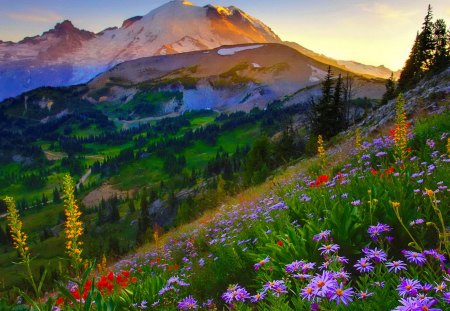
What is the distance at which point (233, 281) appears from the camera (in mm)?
5961

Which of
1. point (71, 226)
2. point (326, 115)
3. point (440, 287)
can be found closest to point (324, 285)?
point (440, 287)

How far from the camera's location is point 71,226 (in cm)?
452

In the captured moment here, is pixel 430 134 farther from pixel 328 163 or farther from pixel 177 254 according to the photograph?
pixel 177 254

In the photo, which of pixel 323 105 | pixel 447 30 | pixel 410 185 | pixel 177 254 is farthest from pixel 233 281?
pixel 447 30

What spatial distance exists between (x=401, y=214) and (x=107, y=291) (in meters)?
4.99

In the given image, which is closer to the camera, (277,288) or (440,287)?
(440,287)

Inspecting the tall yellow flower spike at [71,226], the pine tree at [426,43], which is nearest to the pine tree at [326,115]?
the pine tree at [426,43]

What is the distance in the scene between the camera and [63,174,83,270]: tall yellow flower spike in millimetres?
4387

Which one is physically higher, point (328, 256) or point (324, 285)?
point (324, 285)

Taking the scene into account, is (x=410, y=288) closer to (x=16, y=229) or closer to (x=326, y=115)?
(x=16, y=229)

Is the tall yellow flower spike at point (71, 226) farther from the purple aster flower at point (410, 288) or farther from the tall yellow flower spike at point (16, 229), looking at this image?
the purple aster flower at point (410, 288)

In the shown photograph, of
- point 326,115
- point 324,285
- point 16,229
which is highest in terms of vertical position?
point 324,285

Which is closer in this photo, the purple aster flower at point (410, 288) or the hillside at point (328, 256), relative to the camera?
the purple aster flower at point (410, 288)

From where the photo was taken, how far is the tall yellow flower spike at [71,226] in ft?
Answer: 14.4
